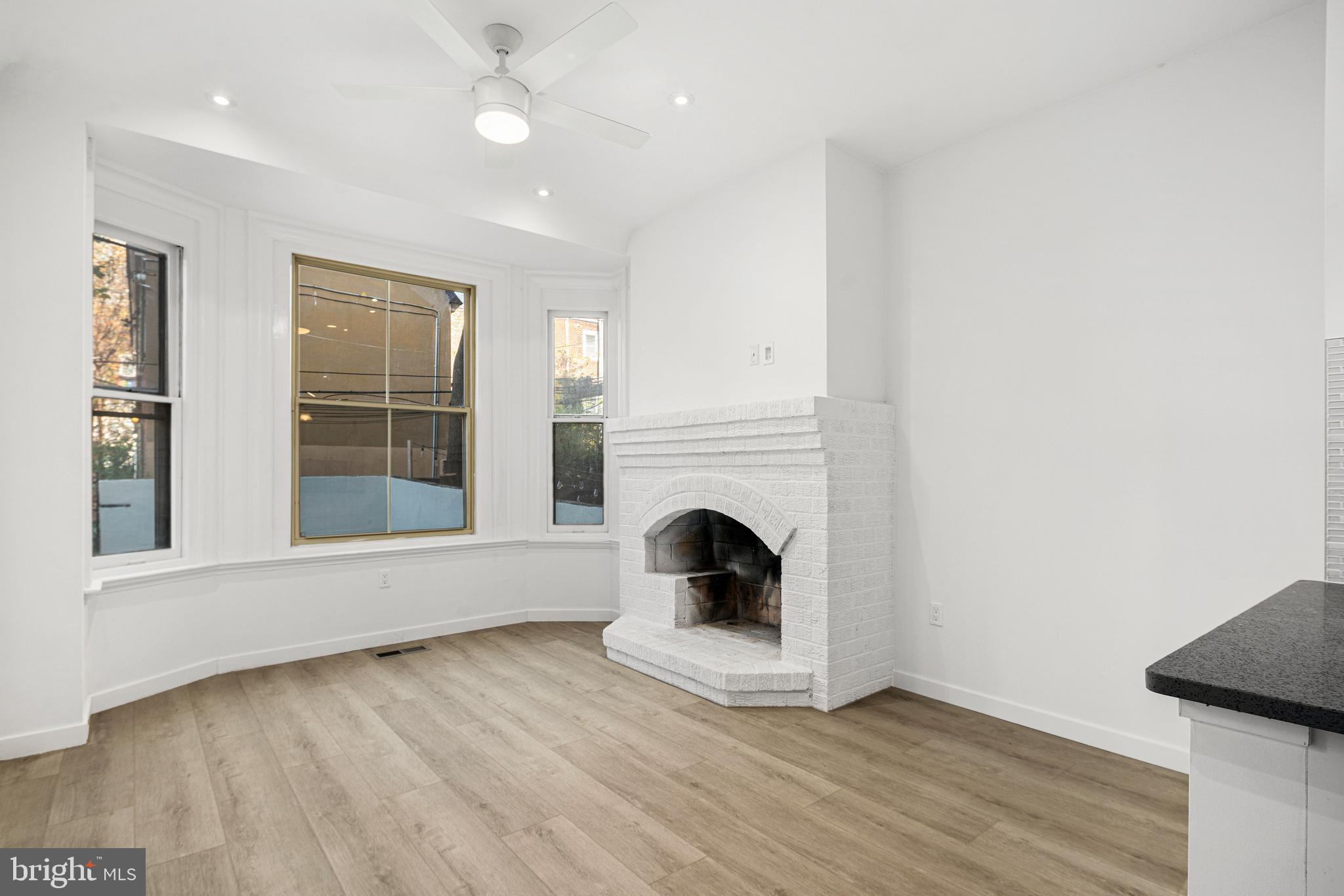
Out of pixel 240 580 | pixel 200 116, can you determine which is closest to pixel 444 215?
pixel 200 116

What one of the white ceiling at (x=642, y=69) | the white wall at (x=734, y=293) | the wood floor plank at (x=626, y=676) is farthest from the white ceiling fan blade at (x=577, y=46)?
the wood floor plank at (x=626, y=676)

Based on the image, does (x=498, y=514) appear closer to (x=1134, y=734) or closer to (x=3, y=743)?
(x=3, y=743)

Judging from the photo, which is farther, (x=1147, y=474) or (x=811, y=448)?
(x=811, y=448)

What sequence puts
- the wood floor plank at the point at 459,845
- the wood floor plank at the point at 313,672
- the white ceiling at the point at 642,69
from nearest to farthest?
the wood floor plank at the point at 459,845 < the white ceiling at the point at 642,69 < the wood floor plank at the point at 313,672

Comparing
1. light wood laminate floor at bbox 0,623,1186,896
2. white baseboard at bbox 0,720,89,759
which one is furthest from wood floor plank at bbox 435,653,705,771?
white baseboard at bbox 0,720,89,759

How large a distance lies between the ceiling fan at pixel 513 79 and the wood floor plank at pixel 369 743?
245 centimetres

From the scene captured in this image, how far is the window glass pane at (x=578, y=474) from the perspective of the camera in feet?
16.6

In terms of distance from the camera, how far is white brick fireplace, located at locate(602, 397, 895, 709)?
3191 millimetres

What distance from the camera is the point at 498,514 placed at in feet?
15.9

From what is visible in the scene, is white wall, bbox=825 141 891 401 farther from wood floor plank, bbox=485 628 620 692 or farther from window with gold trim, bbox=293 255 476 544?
window with gold trim, bbox=293 255 476 544

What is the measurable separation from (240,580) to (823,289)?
3553 millimetres

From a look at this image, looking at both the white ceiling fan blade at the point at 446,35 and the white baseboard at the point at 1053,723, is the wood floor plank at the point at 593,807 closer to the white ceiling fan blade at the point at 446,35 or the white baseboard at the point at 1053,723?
the white baseboard at the point at 1053,723

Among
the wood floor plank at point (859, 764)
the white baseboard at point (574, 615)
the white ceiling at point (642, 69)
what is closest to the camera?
the wood floor plank at point (859, 764)

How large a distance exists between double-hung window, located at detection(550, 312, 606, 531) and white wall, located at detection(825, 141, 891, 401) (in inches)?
86.7
